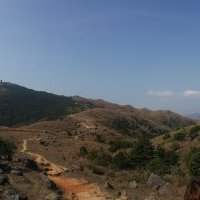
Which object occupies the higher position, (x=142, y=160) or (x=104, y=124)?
(x=104, y=124)

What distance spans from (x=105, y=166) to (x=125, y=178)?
8431 mm

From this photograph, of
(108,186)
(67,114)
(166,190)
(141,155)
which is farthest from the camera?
(67,114)

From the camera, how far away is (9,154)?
32.8m

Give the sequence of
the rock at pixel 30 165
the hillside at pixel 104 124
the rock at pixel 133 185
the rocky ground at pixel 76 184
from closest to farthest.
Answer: the rocky ground at pixel 76 184, the rock at pixel 133 185, the rock at pixel 30 165, the hillside at pixel 104 124

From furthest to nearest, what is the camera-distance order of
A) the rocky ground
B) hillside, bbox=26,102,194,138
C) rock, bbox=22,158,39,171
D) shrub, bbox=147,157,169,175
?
hillside, bbox=26,102,194,138 < shrub, bbox=147,157,169,175 < rock, bbox=22,158,39,171 < the rocky ground

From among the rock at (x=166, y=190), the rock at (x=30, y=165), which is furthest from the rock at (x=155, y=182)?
the rock at (x=30, y=165)

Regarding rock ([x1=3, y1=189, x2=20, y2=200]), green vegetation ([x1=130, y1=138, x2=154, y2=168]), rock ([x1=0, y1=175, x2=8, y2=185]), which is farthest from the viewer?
green vegetation ([x1=130, y1=138, x2=154, y2=168])

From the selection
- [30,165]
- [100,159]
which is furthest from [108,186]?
[100,159]

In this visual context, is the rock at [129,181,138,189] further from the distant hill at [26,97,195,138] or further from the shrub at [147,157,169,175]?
the distant hill at [26,97,195,138]

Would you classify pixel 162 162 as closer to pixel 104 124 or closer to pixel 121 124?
pixel 104 124

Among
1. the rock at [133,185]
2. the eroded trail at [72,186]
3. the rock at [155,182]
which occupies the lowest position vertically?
the eroded trail at [72,186]

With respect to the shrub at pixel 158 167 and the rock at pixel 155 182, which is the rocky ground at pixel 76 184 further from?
the shrub at pixel 158 167

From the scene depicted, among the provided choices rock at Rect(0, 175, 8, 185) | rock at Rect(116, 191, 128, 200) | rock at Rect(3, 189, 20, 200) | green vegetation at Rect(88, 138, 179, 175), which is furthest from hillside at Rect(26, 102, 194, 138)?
rock at Rect(3, 189, 20, 200)

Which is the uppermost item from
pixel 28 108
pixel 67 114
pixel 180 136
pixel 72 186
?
pixel 28 108
